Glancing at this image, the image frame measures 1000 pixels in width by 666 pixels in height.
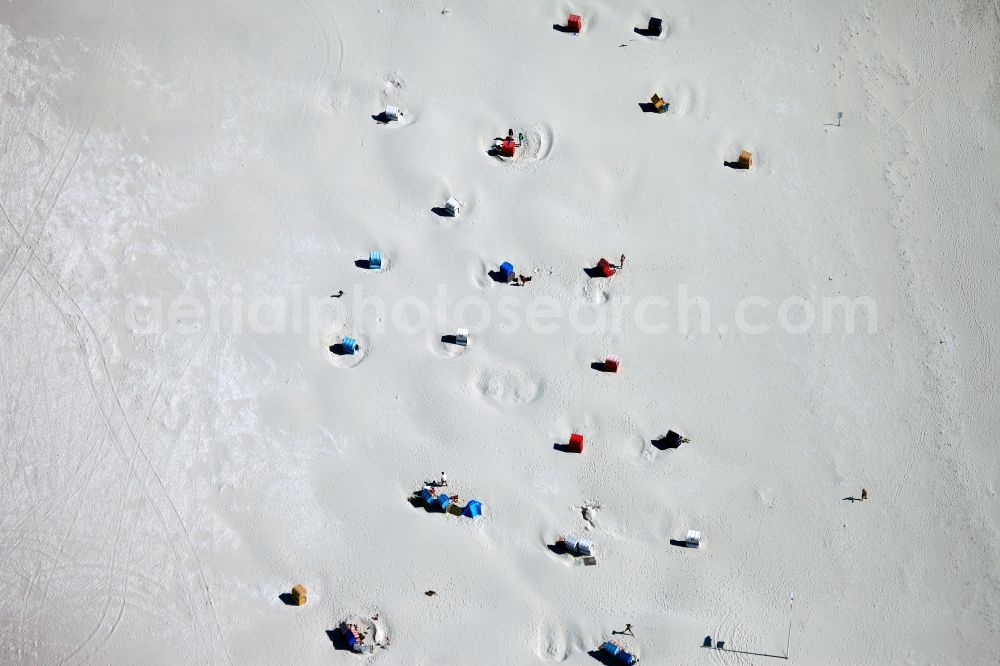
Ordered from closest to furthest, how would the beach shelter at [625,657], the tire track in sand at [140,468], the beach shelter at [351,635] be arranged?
the beach shelter at [625,657], the beach shelter at [351,635], the tire track in sand at [140,468]

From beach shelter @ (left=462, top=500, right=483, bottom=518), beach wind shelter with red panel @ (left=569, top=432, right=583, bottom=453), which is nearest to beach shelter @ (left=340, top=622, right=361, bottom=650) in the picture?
beach shelter @ (left=462, top=500, right=483, bottom=518)

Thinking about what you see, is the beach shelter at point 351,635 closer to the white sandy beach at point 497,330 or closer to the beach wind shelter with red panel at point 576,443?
the white sandy beach at point 497,330

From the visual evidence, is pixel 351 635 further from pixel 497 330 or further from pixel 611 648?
pixel 497 330

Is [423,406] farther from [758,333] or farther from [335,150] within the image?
[758,333]

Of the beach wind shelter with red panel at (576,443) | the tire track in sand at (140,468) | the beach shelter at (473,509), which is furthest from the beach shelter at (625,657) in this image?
the tire track in sand at (140,468)

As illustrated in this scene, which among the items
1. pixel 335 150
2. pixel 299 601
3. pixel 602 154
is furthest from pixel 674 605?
pixel 335 150

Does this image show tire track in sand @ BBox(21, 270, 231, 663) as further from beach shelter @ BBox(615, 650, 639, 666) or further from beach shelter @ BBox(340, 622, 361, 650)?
beach shelter @ BBox(615, 650, 639, 666)
